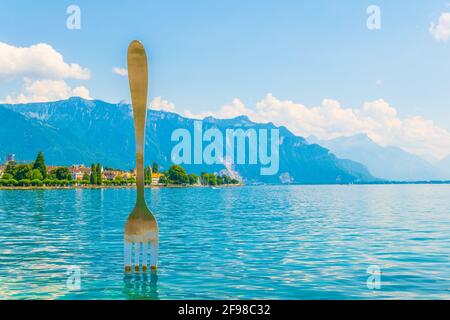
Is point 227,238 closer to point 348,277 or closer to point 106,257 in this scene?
point 106,257

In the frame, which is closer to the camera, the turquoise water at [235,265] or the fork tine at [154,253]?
the fork tine at [154,253]

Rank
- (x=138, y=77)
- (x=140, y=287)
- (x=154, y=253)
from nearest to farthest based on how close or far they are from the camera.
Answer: (x=138, y=77) < (x=154, y=253) < (x=140, y=287)

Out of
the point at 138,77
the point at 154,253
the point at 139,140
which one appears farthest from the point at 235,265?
the point at 138,77

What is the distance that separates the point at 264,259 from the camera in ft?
81.9

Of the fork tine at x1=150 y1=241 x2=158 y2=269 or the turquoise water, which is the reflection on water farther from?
the fork tine at x1=150 y1=241 x2=158 y2=269

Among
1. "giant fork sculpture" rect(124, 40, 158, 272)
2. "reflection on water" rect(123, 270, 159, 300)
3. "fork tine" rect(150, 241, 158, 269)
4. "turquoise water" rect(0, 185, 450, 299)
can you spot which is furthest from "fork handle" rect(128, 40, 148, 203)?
"turquoise water" rect(0, 185, 450, 299)

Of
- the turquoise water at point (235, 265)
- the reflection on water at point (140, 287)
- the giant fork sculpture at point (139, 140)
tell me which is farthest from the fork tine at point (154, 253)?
the turquoise water at point (235, 265)

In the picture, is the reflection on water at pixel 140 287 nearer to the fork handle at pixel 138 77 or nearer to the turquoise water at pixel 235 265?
the turquoise water at pixel 235 265

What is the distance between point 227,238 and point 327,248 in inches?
334

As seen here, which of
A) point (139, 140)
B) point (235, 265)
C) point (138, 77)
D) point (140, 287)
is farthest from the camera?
point (235, 265)

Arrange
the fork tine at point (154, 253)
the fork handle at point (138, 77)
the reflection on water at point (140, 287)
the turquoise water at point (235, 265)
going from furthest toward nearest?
1. the turquoise water at point (235, 265)
2. the reflection on water at point (140, 287)
3. the fork tine at point (154, 253)
4. the fork handle at point (138, 77)

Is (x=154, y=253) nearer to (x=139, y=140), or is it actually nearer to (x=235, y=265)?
(x=139, y=140)

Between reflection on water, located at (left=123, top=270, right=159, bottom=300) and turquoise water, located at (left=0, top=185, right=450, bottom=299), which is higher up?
reflection on water, located at (left=123, top=270, right=159, bottom=300)
